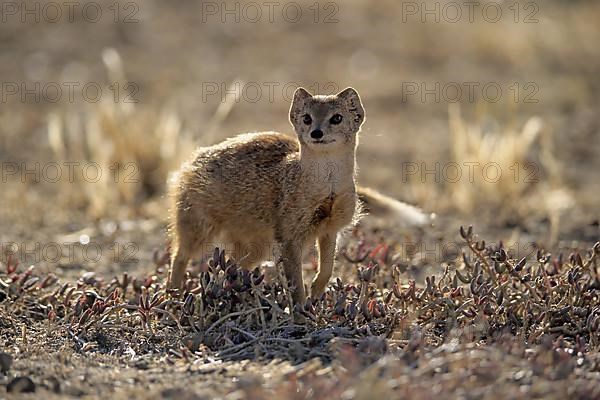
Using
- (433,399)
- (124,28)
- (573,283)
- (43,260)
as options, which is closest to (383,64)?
(124,28)

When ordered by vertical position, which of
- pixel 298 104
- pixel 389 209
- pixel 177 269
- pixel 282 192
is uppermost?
pixel 298 104

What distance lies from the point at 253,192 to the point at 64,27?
9658 mm

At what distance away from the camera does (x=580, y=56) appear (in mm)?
13141

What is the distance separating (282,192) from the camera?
17.7ft

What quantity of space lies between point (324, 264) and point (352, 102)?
0.88 metres

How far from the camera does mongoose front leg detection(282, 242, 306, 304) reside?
5105 millimetres

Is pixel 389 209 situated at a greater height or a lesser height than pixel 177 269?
greater
